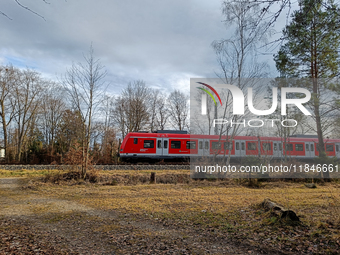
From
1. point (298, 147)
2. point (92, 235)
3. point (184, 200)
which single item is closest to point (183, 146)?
point (298, 147)

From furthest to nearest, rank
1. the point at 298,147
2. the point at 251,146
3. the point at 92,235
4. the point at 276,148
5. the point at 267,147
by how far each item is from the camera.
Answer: the point at 298,147 < the point at 251,146 < the point at 276,148 < the point at 267,147 < the point at 92,235

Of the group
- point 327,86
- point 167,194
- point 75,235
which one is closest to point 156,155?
point 167,194

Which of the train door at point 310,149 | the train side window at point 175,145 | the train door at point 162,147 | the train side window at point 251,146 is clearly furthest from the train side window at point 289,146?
the train door at point 162,147

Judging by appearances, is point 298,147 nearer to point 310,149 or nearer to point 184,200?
point 310,149

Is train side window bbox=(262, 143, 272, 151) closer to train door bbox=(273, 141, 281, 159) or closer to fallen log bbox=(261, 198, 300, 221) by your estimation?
train door bbox=(273, 141, 281, 159)

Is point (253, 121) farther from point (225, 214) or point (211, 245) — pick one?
point (211, 245)

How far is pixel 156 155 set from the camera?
17625 mm

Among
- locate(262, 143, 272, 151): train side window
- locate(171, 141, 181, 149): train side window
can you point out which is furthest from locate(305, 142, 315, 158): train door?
locate(171, 141, 181, 149): train side window

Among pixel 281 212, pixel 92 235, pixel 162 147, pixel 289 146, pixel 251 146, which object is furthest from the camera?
pixel 162 147

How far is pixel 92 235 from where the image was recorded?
13.9 feet

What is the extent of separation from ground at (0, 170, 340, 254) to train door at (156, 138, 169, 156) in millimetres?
9898

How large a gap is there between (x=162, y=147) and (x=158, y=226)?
1306 cm

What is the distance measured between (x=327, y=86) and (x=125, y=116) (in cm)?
2112

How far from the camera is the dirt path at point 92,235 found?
355cm
